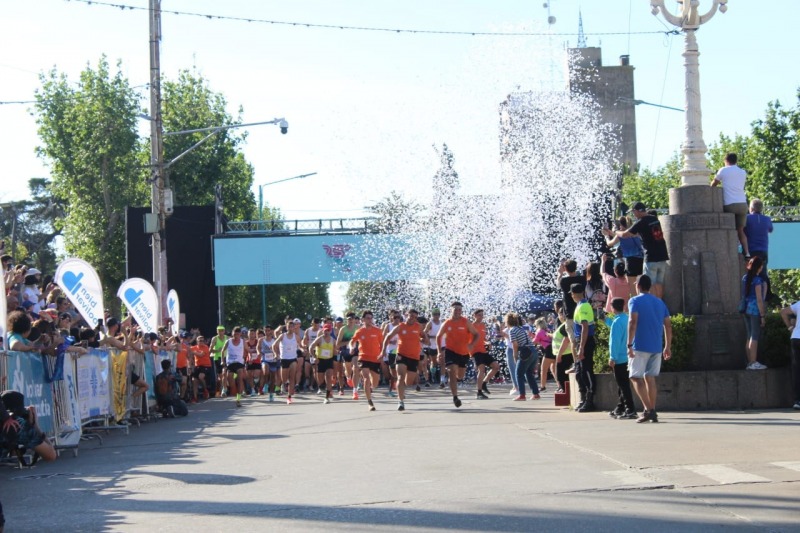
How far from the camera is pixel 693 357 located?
15859 millimetres

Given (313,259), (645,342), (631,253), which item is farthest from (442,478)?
(313,259)

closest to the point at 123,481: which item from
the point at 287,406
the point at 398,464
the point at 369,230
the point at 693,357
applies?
the point at 398,464

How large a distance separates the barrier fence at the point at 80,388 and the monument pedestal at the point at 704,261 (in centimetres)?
830

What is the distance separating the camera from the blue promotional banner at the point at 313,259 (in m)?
38.6

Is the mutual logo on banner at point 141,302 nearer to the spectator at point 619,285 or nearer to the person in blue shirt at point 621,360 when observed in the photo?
the spectator at point 619,285

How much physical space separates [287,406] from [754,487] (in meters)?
15.6

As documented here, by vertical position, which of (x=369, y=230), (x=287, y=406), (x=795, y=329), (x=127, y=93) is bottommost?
(x=287, y=406)

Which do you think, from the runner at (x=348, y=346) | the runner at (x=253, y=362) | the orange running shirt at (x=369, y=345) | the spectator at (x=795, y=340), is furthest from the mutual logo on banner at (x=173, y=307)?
the spectator at (x=795, y=340)

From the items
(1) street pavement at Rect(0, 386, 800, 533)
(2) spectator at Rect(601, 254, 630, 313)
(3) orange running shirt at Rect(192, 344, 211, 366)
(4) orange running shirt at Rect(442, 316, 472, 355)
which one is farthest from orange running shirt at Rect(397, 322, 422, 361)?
(3) orange running shirt at Rect(192, 344, 211, 366)

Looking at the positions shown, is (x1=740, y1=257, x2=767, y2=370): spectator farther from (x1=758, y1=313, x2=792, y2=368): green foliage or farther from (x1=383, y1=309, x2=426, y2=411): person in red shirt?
(x1=383, y1=309, x2=426, y2=411): person in red shirt

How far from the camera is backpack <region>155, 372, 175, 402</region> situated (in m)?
20.9

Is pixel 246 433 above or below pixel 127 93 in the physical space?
below

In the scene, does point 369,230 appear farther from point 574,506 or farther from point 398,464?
point 574,506

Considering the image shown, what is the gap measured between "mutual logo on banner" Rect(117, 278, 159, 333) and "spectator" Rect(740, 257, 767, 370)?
1311 centimetres
